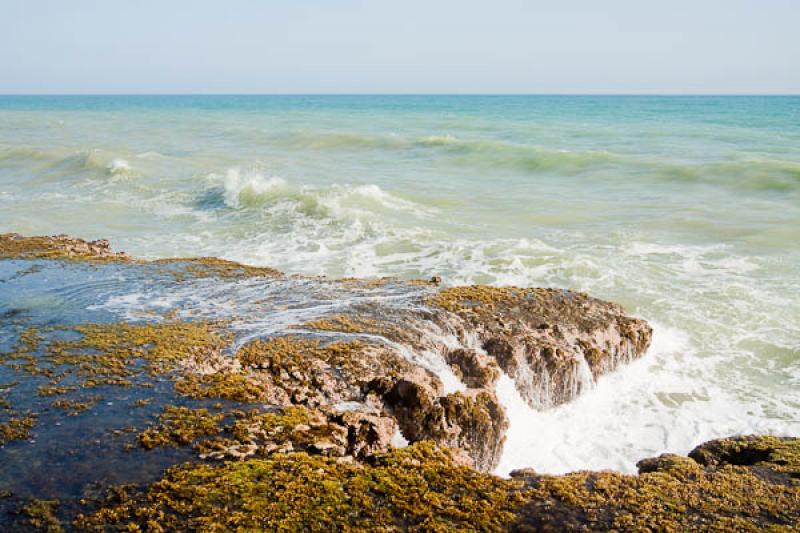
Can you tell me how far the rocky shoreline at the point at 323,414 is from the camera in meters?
7.26

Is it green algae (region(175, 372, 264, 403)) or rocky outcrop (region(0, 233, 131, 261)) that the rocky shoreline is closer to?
green algae (region(175, 372, 264, 403))

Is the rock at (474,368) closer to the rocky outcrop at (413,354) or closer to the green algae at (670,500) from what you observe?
the rocky outcrop at (413,354)

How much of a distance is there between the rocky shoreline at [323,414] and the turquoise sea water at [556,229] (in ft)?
4.68

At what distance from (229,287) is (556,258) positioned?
11.2 meters

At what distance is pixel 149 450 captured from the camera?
26.8ft

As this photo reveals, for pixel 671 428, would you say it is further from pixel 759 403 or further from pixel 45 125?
pixel 45 125

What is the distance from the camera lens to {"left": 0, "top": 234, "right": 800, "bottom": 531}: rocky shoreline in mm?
7258

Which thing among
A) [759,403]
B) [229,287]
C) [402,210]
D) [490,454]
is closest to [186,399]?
[490,454]

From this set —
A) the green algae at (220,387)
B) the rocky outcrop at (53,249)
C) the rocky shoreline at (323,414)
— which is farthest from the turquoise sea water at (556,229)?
the green algae at (220,387)

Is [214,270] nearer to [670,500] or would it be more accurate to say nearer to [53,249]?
[53,249]

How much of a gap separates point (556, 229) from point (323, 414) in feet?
61.3

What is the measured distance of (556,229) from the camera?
26.2 m

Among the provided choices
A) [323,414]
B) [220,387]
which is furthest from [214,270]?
[323,414]

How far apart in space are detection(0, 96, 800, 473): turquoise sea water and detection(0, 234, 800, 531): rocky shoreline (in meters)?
1.43
